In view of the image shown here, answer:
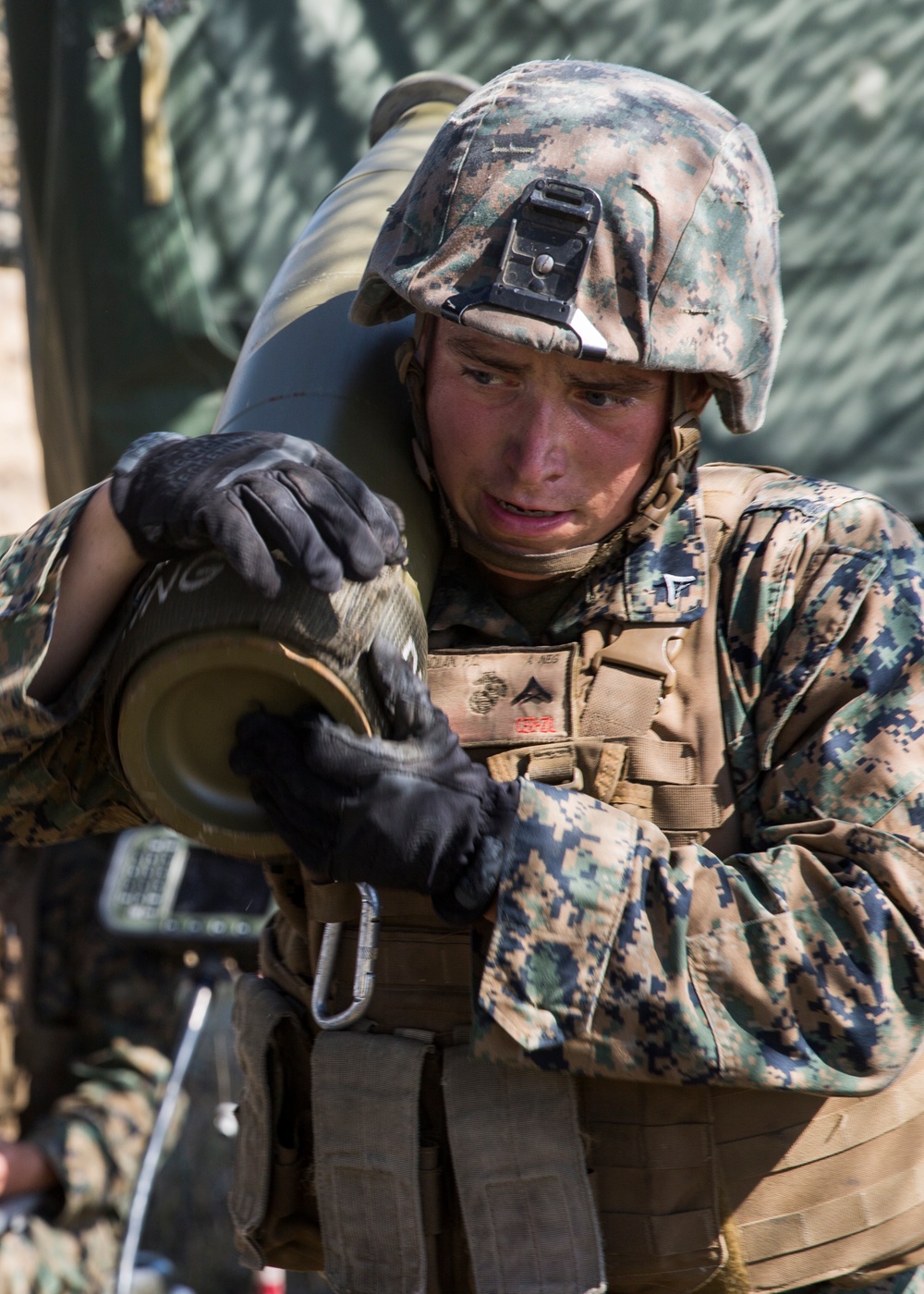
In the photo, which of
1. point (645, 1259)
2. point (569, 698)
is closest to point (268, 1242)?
point (645, 1259)

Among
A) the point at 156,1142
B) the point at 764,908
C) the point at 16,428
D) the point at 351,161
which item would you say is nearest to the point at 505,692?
the point at 764,908

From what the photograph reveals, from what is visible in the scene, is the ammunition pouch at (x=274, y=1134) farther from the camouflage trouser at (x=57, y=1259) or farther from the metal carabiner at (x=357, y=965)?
the camouflage trouser at (x=57, y=1259)

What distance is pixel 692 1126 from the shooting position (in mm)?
2010

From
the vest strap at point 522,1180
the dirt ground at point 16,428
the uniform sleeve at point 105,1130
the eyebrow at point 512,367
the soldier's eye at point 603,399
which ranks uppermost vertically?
the eyebrow at point 512,367

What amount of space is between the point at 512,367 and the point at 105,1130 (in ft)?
9.38

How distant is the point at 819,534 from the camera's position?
6.72 feet

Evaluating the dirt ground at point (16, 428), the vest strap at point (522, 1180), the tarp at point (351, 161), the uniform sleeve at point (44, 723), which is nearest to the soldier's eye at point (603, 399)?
the uniform sleeve at point (44, 723)

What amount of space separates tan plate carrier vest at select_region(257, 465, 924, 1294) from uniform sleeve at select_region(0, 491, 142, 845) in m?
0.44

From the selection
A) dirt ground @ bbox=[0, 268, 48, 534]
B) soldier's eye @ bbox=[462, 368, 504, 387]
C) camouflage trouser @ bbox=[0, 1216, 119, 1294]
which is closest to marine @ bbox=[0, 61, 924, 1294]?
soldier's eye @ bbox=[462, 368, 504, 387]

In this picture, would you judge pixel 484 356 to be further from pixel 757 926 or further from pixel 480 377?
pixel 757 926

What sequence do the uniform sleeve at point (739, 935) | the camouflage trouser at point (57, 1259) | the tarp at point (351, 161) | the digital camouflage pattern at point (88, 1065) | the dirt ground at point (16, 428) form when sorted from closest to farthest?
the uniform sleeve at point (739, 935) < the camouflage trouser at point (57, 1259) < the digital camouflage pattern at point (88, 1065) < the tarp at point (351, 161) < the dirt ground at point (16, 428)

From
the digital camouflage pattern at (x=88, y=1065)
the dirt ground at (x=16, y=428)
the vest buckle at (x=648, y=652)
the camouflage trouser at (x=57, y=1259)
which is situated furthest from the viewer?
the dirt ground at (x=16, y=428)

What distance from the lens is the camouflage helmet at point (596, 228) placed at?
1980 mm

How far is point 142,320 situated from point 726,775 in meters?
3.16
